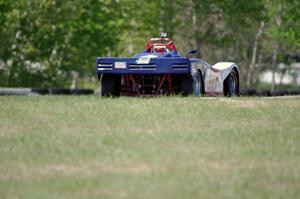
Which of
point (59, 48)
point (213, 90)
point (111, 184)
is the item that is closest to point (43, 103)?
point (213, 90)

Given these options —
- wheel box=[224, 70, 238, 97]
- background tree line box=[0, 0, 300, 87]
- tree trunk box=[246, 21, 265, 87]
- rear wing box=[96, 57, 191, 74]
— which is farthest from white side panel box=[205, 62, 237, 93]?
tree trunk box=[246, 21, 265, 87]

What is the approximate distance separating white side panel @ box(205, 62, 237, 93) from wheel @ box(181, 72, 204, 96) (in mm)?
266

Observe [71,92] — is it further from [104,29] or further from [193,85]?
[104,29]

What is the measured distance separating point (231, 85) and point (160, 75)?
3188 millimetres

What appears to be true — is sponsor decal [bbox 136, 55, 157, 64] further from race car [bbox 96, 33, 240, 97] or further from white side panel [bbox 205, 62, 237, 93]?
white side panel [bbox 205, 62, 237, 93]

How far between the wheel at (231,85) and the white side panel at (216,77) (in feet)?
0.80

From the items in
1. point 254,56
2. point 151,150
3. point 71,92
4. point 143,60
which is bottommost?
point 71,92

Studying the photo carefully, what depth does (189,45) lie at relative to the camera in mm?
55312

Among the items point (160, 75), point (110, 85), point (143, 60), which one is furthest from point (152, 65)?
point (110, 85)

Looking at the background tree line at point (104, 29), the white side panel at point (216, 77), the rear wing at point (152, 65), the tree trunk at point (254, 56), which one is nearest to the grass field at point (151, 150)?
the rear wing at point (152, 65)

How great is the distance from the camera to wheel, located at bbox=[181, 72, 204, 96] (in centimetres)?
2244

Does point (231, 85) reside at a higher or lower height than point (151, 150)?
higher

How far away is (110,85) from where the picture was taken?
23.1m

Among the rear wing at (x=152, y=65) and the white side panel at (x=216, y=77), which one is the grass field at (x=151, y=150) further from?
the white side panel at (x=216, y=77)
